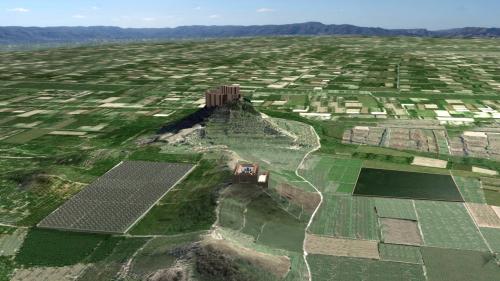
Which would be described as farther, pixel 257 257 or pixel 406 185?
pixel 406 185

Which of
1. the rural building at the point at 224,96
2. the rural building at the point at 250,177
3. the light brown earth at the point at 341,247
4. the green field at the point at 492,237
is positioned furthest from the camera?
the rural building at the point at 224,96

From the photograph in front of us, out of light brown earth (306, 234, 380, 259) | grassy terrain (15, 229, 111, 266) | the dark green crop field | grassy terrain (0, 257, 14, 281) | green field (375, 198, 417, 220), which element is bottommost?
grassy terrain (0, 257, 14, 281)

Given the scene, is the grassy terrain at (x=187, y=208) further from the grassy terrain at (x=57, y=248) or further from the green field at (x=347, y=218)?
the green field at (x=347, y=218)

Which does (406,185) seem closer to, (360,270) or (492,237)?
(492,237)

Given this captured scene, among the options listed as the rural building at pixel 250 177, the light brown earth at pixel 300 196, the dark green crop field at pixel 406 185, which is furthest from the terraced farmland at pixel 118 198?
the dark green crop field at pixel 406 185

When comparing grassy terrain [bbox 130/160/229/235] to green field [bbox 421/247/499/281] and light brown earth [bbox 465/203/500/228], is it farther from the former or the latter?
light brown earth [bbox 465/203/500/228]

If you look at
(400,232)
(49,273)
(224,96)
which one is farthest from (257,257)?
(224,96)

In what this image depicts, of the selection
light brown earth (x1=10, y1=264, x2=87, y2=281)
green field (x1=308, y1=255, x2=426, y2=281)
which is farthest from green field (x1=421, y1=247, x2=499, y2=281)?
light brown earth (x1=10, y1=264, x2=87, y2=281)
